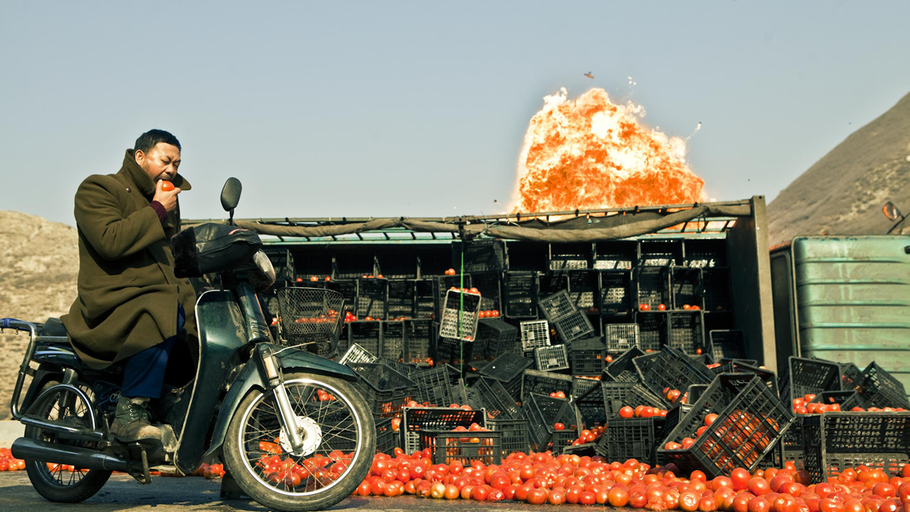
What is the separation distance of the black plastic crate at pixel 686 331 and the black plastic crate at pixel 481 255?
355 centimetres

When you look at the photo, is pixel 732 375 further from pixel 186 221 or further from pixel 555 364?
pixel 186 221

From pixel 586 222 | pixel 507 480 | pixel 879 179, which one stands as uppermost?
pixel 879 179

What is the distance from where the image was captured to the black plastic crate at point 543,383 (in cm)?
1205

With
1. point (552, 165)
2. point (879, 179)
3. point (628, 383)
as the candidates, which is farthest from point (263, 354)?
point (879, 179)

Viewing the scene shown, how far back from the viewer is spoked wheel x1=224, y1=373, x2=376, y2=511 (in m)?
4.31

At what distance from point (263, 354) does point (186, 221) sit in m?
10.6

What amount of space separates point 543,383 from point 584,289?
404 centimetres

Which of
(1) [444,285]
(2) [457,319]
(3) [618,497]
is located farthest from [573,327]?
A: (3) [618,497]

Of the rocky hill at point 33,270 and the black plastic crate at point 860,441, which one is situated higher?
the rocky hill at point 33,270

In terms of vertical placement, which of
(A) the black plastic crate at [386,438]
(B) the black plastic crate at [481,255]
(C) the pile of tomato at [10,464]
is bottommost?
(C) the pile of tomato at [10,464]

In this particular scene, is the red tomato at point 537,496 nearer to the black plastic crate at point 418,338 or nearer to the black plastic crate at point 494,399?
the black plastic crate at point 494,399

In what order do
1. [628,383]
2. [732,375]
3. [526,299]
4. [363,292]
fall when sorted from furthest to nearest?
[363,292]
[526,299]
[628,383]
[732,375]

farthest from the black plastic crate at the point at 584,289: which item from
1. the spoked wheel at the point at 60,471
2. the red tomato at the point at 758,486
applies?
the spoked wheel at the point at 60,471

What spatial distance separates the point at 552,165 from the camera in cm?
1822
